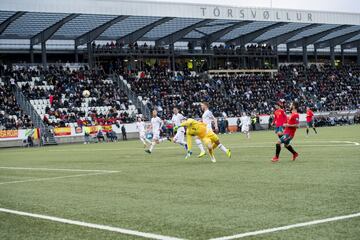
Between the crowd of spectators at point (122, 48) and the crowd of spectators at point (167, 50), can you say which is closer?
the crowd of spectators at point (122, 48)

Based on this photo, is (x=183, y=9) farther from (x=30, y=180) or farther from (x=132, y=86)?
(x=30, y=180)

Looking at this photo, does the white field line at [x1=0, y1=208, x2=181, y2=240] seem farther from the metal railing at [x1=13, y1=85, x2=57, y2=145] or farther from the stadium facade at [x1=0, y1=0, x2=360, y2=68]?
the stadium facade at [x1=0, y1=0, x2=360, y2=68]

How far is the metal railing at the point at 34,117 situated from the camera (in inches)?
1784

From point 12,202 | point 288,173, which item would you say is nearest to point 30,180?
point 12,202

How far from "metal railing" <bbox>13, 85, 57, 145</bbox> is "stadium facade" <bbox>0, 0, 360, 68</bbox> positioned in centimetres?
587

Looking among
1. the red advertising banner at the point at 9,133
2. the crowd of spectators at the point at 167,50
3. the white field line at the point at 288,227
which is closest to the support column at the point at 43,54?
the crowd of spectators at the point at 167,50

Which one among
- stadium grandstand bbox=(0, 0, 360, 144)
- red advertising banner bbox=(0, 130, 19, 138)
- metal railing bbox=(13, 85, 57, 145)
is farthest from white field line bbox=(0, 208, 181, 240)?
stadium grandstand bbox=(0, 0, 360, 144)

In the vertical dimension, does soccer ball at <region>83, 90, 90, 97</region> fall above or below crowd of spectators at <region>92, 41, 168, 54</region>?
below

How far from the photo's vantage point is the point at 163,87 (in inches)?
2261

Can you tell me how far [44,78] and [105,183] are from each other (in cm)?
4107

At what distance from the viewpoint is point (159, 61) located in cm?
6297

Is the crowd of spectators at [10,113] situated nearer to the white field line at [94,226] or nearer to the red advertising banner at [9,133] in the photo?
the red advertising banner at [9,133]

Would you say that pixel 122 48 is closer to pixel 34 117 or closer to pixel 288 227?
pixel 34 117

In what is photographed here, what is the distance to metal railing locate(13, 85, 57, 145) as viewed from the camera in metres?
45.3
